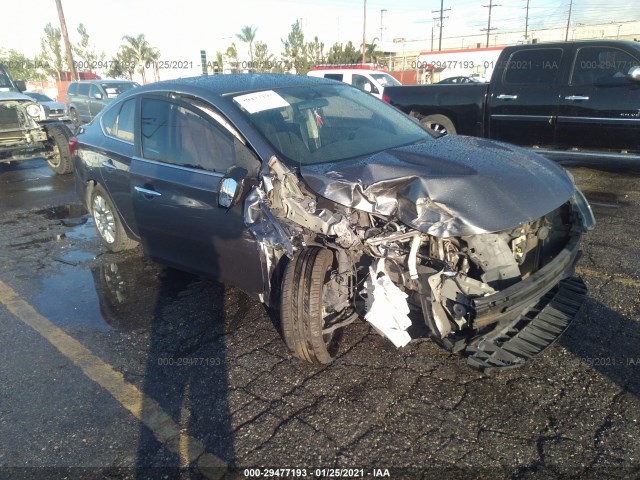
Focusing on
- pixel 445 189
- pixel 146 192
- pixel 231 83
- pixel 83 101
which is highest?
pixel 231 83

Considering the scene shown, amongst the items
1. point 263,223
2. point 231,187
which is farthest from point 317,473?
point 231,187

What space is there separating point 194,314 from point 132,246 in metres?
1.61

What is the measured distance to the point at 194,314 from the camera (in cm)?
398

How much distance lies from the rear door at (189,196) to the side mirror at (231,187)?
6cm

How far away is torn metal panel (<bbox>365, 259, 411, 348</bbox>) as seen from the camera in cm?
284

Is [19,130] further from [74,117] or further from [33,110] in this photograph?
[74,117]

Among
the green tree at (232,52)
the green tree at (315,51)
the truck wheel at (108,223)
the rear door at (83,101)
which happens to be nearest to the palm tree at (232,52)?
the green tree at (232,52)

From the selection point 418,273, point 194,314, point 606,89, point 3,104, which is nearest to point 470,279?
point 418,273

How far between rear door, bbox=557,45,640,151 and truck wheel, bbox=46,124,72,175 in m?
8.66

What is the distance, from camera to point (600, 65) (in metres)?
7.11

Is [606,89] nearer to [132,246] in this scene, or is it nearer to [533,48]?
[533,48]

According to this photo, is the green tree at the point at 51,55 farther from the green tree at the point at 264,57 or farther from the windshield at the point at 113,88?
the windshield at the point at 113,88

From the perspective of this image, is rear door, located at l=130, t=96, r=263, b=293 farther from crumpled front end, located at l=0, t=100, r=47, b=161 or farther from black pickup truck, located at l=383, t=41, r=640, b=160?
crumpled front end, located at l=0, t=100, r=47, b=161

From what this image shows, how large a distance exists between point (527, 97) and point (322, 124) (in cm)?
512
